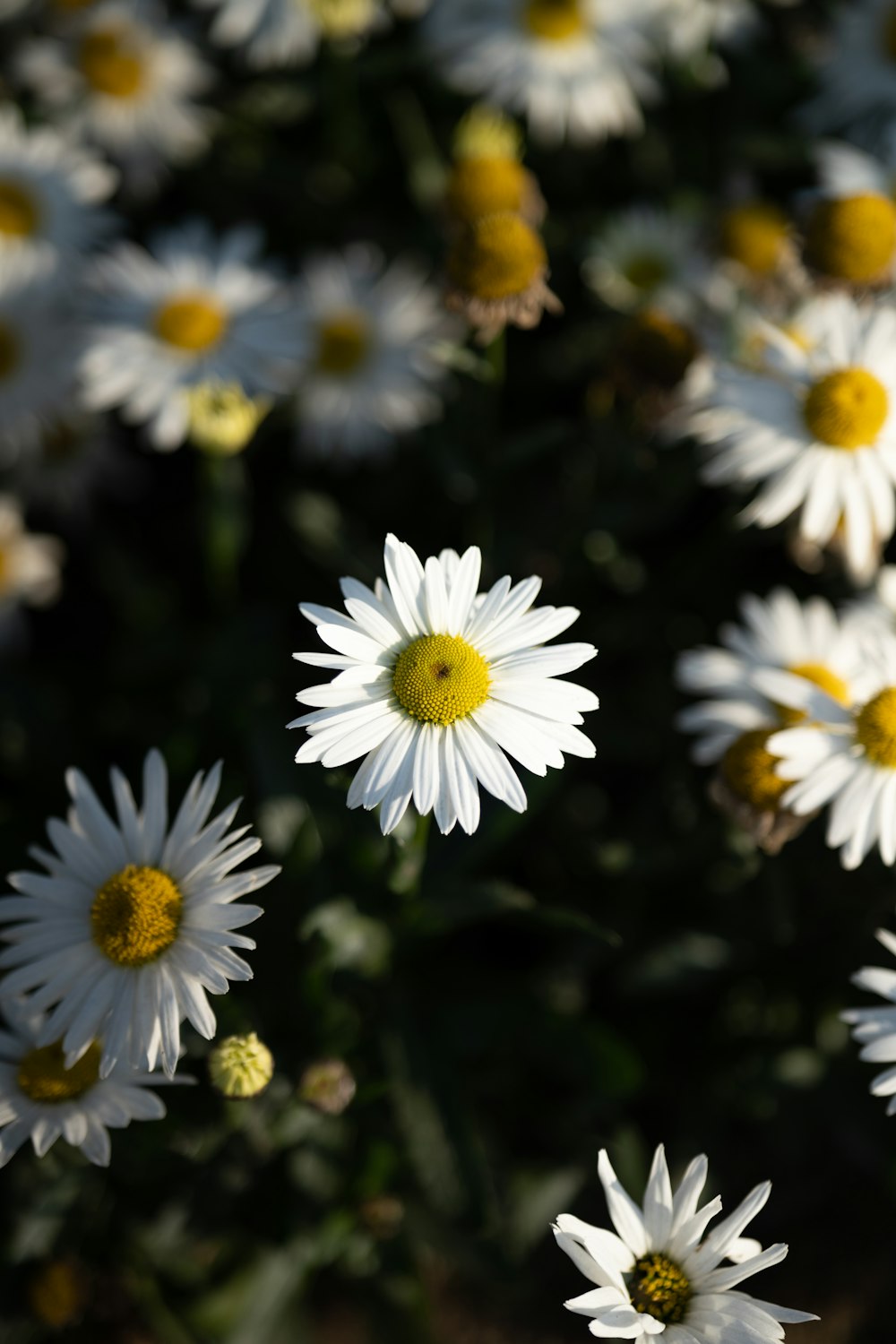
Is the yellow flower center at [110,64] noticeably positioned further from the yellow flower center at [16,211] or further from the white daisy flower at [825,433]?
the white daisy flower at [825,433]

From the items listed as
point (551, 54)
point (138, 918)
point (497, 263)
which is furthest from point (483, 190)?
point (138, 918)

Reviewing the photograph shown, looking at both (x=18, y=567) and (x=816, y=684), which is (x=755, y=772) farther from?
(x=18, y=567)

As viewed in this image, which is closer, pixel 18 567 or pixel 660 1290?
pixel 660 1290

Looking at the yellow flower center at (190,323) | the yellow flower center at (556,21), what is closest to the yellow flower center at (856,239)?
the yellow flower center at (556,21)

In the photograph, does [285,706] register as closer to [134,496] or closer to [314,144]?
[134,496]

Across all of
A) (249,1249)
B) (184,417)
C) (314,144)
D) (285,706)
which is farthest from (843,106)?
(249,1249)

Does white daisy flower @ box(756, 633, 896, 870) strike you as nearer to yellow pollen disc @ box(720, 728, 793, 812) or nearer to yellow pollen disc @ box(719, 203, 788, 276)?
yellow pollen disc @ box(720, 728, 793, 812)
